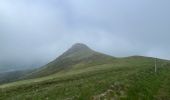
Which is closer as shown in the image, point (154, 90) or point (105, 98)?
point (105, 98)

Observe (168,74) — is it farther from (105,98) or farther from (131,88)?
(105,98)

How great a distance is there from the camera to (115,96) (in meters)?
35.7

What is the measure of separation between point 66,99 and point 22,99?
27.8 ft

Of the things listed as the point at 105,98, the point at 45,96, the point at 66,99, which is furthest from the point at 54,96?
the point at 105,98

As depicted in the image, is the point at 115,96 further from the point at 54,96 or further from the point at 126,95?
the point at 54,96

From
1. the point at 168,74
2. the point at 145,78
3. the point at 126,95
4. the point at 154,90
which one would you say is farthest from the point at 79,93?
the point at 168,74

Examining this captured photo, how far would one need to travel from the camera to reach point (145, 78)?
50250 millimetres

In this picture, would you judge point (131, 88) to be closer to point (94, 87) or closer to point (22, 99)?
point (94, 87)

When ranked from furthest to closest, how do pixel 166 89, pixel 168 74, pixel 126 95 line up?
1. pixel 168 74
2. pixel 166 89
3. pixel 126 95

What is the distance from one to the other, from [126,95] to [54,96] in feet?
29.4

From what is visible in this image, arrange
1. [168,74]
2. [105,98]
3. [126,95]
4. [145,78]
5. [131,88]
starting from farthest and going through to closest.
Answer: [168,74] < [145,78] < [131,88] < [126,95] < [105,98]

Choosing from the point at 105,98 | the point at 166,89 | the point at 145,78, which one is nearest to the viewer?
the point at 105,98

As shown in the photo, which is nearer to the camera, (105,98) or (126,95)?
(105,98)

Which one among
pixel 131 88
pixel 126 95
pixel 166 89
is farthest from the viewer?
pixel 166 89
